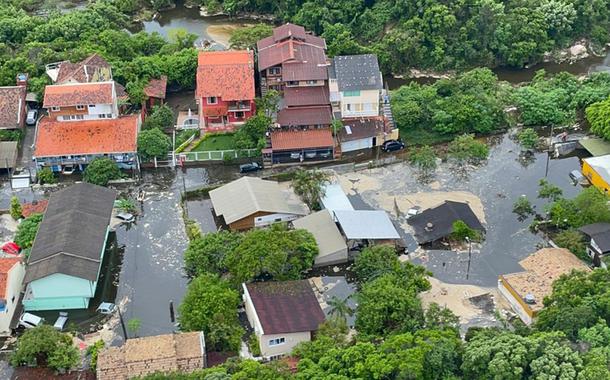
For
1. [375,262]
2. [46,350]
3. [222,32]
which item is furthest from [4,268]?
[222,32]

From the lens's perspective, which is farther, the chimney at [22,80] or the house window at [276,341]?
the chimney at [22,80]

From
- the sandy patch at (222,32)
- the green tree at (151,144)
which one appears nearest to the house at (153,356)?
the green tree at (151,144)

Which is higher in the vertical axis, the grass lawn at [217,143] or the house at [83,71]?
the house at [83,71]

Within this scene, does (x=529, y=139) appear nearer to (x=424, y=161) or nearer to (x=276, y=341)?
(x=424, y=161)

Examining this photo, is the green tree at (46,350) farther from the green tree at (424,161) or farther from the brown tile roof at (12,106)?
the green tree at (424,161)

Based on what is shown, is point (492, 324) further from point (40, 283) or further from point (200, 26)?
point (200, 26)
